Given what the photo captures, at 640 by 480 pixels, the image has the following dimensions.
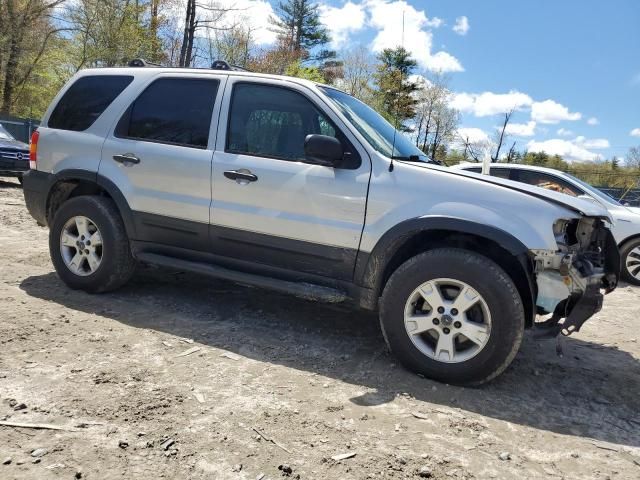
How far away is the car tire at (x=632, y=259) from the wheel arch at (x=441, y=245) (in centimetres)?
536

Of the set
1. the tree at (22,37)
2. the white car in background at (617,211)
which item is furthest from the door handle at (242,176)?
the tree at (22,37)

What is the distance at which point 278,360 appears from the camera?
347cm

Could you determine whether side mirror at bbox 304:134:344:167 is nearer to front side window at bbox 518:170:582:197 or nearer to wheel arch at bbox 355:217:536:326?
wheel arch at bbox 355:217:536:326

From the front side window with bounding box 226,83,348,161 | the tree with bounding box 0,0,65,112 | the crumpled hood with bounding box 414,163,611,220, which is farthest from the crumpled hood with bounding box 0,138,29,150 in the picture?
the tree with bounding box 0,0,65,112

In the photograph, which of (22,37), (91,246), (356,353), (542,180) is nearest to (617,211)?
(542,180)

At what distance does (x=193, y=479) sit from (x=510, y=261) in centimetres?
236

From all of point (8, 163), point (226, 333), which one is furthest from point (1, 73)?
point (226, 333)

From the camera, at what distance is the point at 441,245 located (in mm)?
3506

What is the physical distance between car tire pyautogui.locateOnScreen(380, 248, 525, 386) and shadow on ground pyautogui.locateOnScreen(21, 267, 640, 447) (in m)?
0.16

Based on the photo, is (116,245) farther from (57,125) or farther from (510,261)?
(510,261)

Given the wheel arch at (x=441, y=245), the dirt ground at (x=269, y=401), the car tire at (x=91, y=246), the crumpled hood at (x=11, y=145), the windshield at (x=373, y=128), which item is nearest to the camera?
the dirt ground at (x=269, y=401)

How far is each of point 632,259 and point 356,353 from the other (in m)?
5.95

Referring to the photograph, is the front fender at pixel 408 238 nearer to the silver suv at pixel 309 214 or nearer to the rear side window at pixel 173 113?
the silver suv at pixel 309 214

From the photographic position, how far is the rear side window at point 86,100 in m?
4.52
